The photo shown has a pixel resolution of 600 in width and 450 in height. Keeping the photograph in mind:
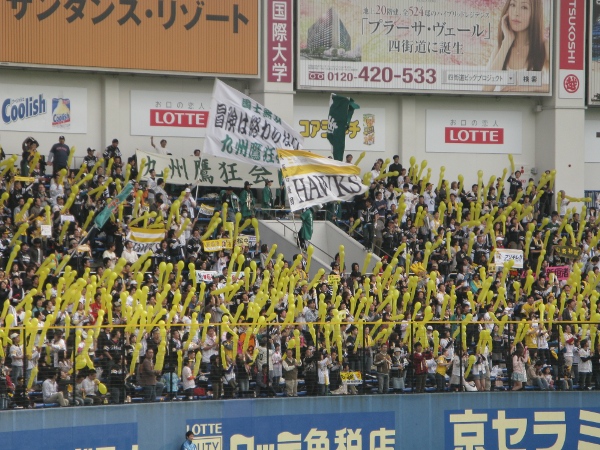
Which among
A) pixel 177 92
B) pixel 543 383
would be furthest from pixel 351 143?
pixel 543 383

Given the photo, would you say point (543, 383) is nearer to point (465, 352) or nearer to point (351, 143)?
point (465, 352)

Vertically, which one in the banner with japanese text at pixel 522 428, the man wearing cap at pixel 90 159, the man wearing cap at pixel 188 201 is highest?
the man wearing cap at pixel 90 159

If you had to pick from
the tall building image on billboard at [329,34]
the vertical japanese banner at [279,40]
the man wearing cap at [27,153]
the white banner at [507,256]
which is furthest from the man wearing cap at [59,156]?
the white banner at [507,256]

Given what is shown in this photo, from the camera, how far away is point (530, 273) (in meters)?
25.9

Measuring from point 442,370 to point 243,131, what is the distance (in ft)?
24.2

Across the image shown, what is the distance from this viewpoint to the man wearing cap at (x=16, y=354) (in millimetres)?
18547

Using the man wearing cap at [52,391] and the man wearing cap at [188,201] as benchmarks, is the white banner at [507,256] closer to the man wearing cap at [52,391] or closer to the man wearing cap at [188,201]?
the man wearing cap at [188,201]

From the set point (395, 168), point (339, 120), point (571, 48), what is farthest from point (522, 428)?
point (571, 48)

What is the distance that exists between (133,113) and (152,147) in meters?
0.92

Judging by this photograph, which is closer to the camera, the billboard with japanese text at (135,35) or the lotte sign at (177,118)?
the billboard with japanese text at (135,35)

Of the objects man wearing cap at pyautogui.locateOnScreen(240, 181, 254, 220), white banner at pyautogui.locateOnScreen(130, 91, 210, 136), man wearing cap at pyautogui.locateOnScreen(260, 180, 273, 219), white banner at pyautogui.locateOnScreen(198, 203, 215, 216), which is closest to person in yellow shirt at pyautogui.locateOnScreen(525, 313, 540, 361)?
man wearing cap at pyautogui.locateOnScreen(240, 181, 254, 220)

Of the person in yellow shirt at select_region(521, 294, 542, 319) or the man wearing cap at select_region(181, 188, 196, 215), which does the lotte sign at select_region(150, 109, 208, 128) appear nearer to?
the man wearing cap at select_region(181, 188, 196, 215)

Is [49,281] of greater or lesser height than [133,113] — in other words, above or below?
below

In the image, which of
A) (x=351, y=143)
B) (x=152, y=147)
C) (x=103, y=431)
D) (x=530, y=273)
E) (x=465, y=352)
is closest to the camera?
(x=103, y=431)
